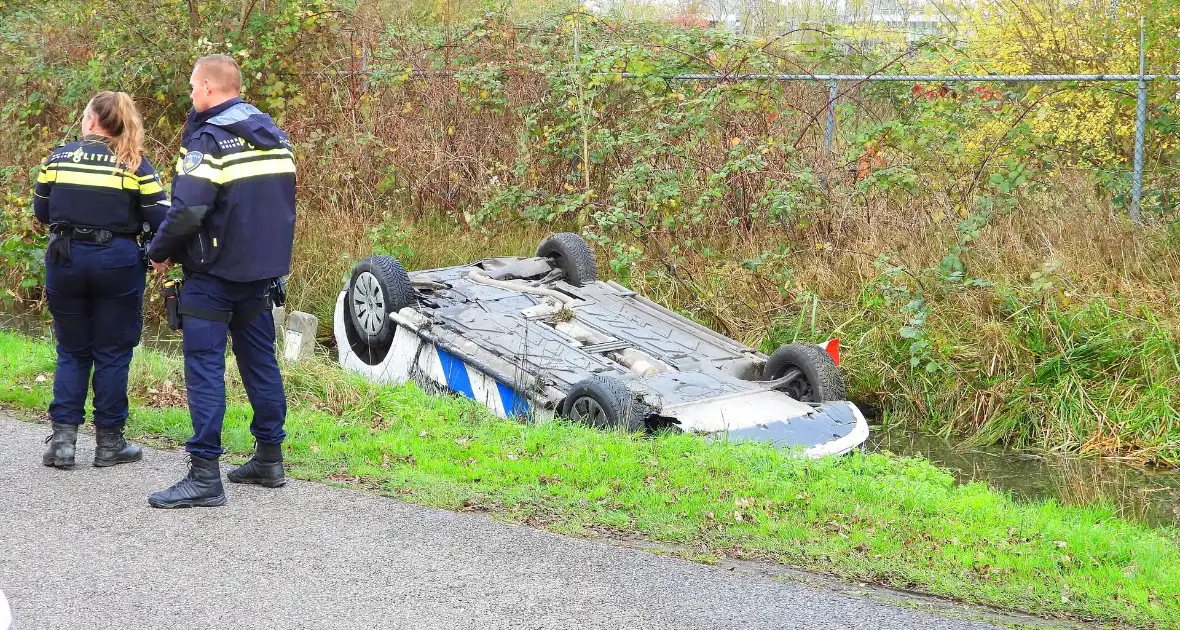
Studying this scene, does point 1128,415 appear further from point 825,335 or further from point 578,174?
point 578,174

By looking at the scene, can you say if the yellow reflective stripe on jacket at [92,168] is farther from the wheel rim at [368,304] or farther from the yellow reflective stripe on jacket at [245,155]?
the wheel rim at [368,304]

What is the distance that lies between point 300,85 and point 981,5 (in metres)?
7.82

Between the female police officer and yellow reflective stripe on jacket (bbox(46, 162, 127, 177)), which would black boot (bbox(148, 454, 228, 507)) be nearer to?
the female police officer

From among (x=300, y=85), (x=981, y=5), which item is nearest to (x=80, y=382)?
(x=300, y=85)

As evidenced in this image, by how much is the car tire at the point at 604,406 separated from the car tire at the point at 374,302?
2.05 m

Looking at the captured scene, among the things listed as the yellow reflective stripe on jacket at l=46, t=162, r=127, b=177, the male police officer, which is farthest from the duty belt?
the male police officer

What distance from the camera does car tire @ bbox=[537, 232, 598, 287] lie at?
9094 millimetres

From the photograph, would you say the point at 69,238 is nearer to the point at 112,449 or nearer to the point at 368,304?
the point at 112,449

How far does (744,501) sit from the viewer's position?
16.5 ft

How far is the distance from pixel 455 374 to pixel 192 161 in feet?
10.6

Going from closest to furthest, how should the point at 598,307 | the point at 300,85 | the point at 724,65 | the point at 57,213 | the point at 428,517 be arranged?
the point at 428,517 → the point at 57,213 → the point at 598,307 → the point at 724,65 → the point at 300,85

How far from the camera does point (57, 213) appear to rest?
17.5ft

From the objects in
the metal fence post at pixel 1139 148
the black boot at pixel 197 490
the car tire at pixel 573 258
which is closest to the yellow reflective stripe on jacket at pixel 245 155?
the black boot at pixel 197 490

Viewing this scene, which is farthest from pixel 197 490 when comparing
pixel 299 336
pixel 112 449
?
pixel 299 336
